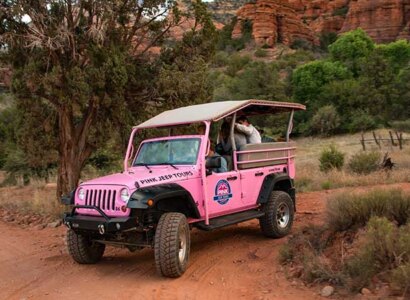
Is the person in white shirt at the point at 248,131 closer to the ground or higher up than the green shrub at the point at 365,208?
higher up

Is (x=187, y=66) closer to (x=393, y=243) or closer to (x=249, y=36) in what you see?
(x=393, y=243)

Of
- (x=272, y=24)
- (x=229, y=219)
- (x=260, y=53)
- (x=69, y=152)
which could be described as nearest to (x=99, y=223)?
(x=229, y=219)

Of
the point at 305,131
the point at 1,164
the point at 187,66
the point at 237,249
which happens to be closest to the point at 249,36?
the point at 305,131

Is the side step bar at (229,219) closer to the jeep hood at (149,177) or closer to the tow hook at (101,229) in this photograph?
the jeep hood at (149,177)

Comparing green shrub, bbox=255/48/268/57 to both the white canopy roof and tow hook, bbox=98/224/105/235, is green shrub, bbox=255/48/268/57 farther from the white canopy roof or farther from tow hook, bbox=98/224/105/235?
tow hook, bbox=98/224/105/235

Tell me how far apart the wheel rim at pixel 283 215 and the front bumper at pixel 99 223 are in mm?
3096

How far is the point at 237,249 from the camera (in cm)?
764

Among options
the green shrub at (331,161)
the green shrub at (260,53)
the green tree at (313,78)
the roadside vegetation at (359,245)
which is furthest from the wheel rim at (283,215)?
the green shrub at (260,53)

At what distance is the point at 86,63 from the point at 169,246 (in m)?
7.31

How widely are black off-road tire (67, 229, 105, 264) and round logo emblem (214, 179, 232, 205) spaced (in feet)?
6.46

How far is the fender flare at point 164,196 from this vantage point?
20.1 feet

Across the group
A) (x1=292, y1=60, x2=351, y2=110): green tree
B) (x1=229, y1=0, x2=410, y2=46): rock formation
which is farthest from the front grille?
(x1=229, y1=0, x2=410, y2=46): rock formation

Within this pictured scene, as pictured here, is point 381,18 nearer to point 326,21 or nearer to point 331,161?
point 326,21

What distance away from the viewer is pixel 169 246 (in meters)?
6.10
